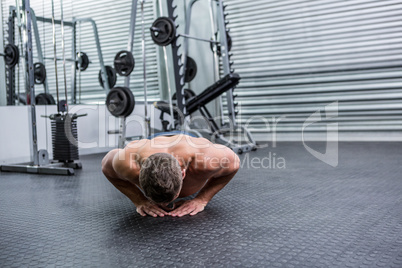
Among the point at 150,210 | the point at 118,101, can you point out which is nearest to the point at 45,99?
the point at 118,101

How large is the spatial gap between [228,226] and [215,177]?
0.31m

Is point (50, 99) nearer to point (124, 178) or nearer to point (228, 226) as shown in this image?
point (124, 178)

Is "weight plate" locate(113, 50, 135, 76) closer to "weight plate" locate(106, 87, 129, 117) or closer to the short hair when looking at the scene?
"weight plate" locate(106, 87, 129, 117)

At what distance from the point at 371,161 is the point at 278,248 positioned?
8.06 ft

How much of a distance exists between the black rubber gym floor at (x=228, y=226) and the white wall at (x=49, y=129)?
4.70ft

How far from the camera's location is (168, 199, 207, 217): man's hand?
1.95 m

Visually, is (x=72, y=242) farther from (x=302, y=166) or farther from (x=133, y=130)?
(x=133, y=130)

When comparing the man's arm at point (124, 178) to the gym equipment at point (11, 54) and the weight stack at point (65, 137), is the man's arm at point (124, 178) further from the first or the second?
the gym equipment at point (11, 54)

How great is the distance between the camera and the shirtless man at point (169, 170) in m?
1.48

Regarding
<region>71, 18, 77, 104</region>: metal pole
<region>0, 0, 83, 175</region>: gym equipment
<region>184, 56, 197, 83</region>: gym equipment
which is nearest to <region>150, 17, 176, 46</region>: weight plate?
<region>184, 56, 197, 83</region>: gym equipment

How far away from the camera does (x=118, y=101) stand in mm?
4434

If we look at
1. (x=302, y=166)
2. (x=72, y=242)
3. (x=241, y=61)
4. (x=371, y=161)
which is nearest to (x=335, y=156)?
(x=371, y=161)

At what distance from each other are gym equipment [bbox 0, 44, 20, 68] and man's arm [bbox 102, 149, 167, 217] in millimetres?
3165

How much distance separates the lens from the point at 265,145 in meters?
5.22
